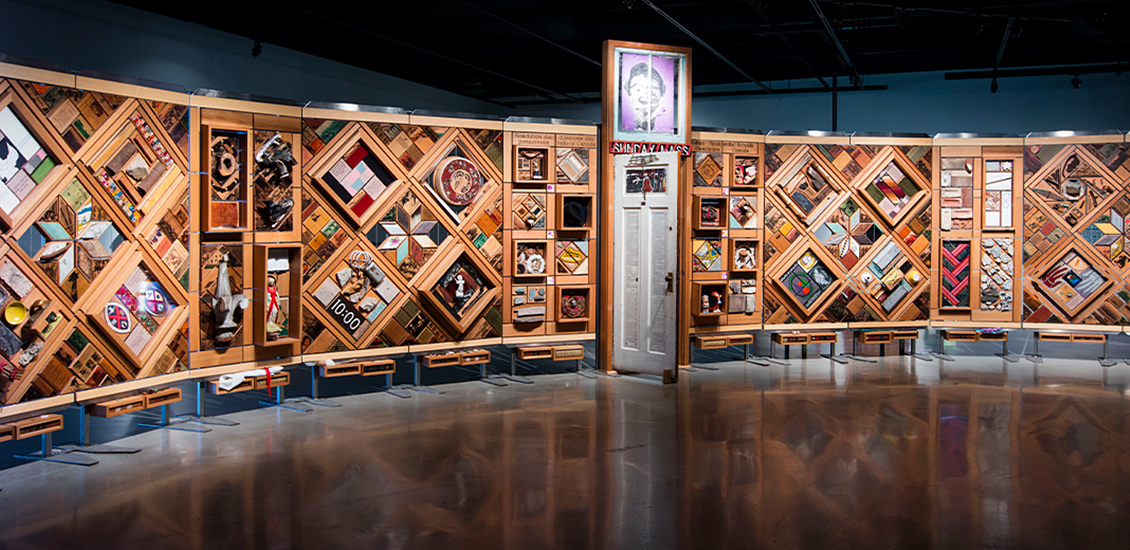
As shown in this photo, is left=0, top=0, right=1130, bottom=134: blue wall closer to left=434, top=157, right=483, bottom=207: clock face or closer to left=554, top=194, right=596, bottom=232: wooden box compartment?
left=434, top=157, right=483, bottom=207: clock face

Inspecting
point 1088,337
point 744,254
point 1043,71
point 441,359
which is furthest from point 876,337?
point 1043,71

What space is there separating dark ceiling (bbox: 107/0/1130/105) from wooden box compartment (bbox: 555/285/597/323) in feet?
10.9

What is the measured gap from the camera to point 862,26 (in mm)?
10258

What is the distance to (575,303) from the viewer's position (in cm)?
855

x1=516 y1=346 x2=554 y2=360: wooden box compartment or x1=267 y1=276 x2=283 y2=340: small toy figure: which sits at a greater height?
x1=267 y1=276 x2=283 y2=340: small toy figure

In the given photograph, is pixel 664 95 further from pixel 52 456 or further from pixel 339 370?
pixel 52 456

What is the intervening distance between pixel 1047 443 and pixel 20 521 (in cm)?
642

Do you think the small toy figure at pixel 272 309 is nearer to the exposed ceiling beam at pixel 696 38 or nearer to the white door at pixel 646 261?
the white door at pixel 646 261

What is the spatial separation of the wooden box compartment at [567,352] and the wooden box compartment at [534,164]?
1717mm

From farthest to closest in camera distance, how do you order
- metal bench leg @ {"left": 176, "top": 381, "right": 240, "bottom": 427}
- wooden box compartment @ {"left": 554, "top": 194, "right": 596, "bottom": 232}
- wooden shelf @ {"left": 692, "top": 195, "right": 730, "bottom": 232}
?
1. wooden shelf @ {"left": 692, "top": 195, "right": 730, "bottom": 232}
2. wooden box compartment @ {"left": 554, "top": 194, "right": 596, "bottom": 232}
3. metal bench leg @ {"left": 176, "top": 381, "right": 240, "bottom": 427}

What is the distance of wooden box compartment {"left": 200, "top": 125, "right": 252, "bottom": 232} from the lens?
630 cm

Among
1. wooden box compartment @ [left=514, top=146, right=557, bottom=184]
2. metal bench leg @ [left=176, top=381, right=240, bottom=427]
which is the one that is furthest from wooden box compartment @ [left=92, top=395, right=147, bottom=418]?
wooden box compartment @ [left=514, top=146, right=557, bottom=184]

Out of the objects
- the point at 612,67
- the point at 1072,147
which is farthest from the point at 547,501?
the point at 1072,147

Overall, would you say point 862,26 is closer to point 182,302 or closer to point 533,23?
point 533,23
